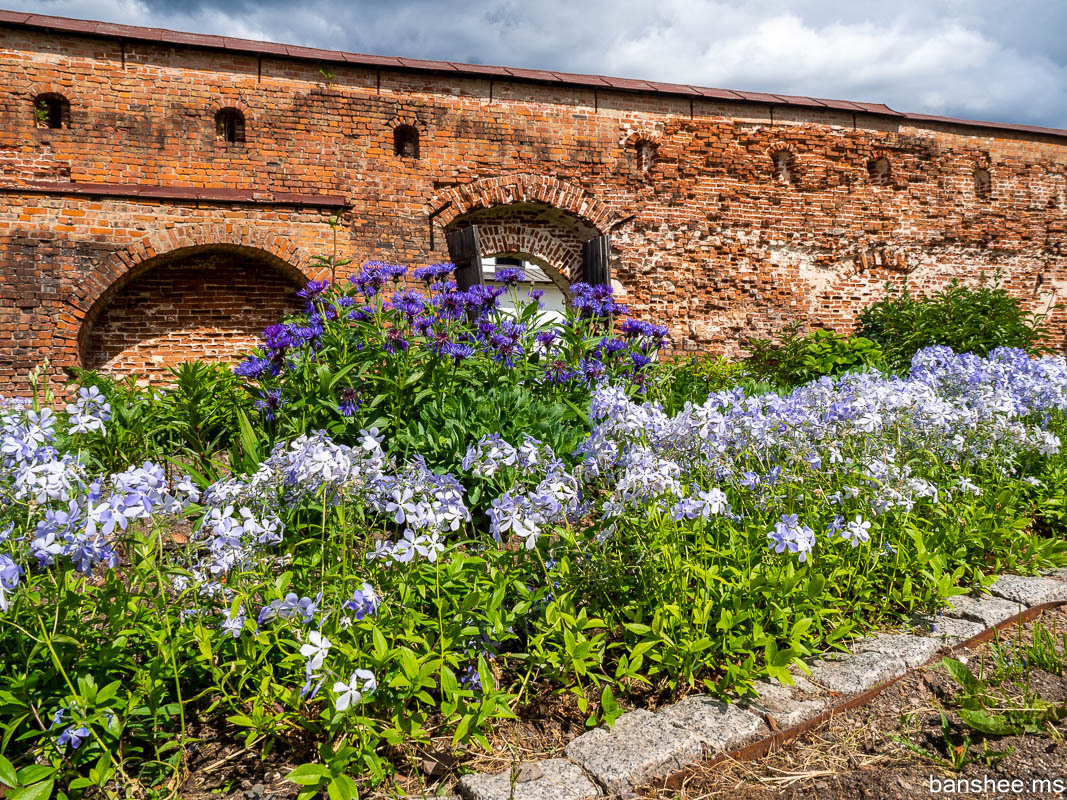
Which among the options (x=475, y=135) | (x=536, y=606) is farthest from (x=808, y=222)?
(x=536, y=606)

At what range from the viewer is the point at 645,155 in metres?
8.90

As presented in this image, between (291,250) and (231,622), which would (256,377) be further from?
(291,250)

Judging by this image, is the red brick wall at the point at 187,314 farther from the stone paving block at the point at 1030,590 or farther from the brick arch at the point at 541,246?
the stone paving block at the point at 1030,590

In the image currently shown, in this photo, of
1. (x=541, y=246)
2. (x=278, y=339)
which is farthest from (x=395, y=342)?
(x=541, y=246)

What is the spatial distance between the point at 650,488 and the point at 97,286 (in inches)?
254

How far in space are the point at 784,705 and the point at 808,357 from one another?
21.0ft

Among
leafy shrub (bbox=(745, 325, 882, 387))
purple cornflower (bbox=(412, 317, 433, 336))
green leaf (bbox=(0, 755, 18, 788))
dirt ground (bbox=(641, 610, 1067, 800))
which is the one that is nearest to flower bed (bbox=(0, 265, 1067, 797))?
green leaf (bbox=(0, 755, 18, 788))

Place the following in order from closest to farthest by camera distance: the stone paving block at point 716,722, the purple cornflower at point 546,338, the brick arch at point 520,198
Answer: the stone paving block at point 716,722 → the purple cornflower at point 546,338 → the brick arch at point 520,198

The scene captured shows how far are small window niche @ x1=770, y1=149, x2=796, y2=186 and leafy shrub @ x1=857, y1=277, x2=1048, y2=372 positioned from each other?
201 centimetres

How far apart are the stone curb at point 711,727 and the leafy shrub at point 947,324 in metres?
5.89

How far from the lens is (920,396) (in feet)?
9.83

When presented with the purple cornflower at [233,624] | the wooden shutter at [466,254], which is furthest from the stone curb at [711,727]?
the wooden shutter at [466,254]

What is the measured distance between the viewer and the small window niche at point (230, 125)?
293 inches

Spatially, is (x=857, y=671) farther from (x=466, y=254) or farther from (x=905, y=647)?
(x=466, y=254)
